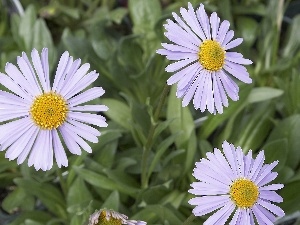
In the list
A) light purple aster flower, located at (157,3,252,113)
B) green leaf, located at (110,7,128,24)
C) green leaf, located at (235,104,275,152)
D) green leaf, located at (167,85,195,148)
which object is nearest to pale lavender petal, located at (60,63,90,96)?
light purple aster flower, located at (157,3,252,113)

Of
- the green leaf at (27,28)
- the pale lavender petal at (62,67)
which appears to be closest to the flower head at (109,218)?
the pale lavender petal at (62,67)

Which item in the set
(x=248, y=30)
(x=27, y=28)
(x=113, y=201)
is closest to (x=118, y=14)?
(x=27, y=28)

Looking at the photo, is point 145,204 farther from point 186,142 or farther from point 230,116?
point 230,116

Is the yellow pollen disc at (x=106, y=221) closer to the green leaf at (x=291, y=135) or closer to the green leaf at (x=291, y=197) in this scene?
the green leaf at (x=291, y=197)

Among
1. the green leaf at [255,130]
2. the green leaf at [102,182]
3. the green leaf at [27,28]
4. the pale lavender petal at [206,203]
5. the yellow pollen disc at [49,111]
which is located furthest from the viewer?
the green leaf at [27,28]

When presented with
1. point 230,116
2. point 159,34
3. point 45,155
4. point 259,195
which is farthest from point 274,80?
point 45,155

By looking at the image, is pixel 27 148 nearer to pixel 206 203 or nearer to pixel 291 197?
pixel 206 203
